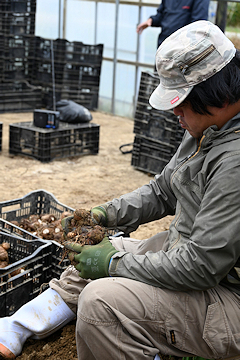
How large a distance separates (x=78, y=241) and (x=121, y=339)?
1.60 feet

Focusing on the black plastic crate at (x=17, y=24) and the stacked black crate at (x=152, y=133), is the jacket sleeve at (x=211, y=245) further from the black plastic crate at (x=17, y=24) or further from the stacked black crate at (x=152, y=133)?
the black plastic crate at (x=17, y=24)

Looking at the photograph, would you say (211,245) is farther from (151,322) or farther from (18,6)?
(18,6)

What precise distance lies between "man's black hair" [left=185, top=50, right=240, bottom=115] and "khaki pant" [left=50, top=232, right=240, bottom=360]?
2.43 feet

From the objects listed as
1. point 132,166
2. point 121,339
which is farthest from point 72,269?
point 132,166

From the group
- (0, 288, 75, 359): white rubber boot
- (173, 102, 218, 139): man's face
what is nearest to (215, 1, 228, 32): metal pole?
(173, 102, 218, 139): man's face

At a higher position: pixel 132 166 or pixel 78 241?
pixel 78 241

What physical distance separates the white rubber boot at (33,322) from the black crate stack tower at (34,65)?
6610 millimetres

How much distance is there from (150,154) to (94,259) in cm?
372

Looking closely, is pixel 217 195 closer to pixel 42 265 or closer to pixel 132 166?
pixel 42 265

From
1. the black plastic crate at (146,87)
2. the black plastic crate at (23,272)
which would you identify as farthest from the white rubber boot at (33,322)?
the black plastic crate at (146,87)

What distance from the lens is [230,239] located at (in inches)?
59.4

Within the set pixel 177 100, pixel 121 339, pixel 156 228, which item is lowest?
pixel 156 228

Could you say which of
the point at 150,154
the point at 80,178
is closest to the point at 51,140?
the point at 80,178

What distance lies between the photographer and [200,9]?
541 centimetres
